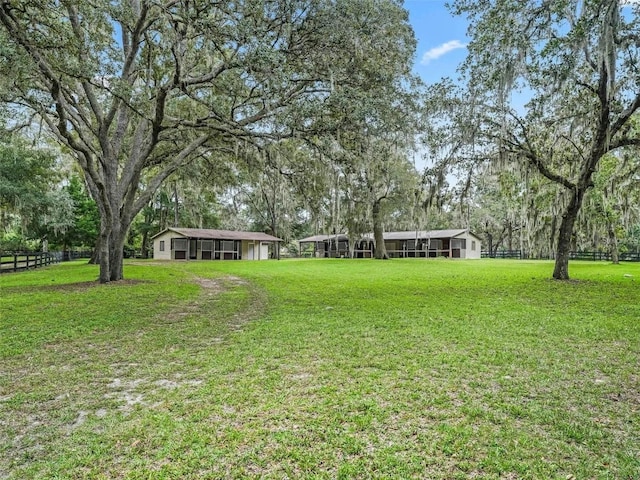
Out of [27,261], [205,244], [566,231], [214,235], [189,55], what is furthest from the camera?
[205,244]

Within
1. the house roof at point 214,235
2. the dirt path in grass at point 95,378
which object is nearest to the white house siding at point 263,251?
the house roof at point 214,235

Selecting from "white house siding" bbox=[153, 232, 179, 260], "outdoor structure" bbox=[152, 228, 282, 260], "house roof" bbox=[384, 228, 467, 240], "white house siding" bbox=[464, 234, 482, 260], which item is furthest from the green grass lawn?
"white house siding" bbox=[464, 234, 482, 260]

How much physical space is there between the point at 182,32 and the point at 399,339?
318 inches

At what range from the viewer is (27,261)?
19109 millimetres

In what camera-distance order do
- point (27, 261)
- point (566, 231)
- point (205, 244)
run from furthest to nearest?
point (205, 244), point (27, 261), point (566, 231)

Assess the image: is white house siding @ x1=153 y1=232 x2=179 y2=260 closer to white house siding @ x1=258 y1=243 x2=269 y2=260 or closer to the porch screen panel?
the porch screen panel

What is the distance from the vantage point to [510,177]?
15109 mm

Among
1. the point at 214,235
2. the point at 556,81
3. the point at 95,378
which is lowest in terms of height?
the point at 95,378

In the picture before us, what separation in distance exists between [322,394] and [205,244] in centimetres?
3353

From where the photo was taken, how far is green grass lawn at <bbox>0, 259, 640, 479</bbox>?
2511 millimetres

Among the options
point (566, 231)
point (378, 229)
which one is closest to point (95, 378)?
point (566, 231)

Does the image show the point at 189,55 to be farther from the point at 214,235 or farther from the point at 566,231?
the point at 214,235

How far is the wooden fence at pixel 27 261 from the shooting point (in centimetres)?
1791

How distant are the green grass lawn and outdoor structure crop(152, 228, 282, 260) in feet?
90.1
